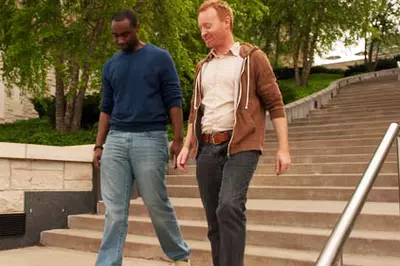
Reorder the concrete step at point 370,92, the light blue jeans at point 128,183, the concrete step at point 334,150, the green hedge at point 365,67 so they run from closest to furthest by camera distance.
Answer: the light blue jeans at point 128,183 < the concrete step at point 334,150 < the concrete step at point 370,92 < the green hedge at point 365,67

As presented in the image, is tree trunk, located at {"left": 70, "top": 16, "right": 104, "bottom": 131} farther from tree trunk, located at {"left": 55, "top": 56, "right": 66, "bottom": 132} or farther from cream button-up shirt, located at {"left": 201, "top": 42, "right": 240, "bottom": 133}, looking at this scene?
cream button-up shirt, located at {"left": 201, "top": 42, "right": 240, "bottom": 133}

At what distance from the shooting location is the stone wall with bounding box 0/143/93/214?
18.0 ft

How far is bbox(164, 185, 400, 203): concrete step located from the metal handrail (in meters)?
2.84

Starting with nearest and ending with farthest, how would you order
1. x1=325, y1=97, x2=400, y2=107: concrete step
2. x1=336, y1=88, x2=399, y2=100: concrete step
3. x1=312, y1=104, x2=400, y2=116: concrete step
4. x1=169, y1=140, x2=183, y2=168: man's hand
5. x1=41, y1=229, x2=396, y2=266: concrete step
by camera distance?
x1=169, y1=140, x2=183, y2=168: man's hand → x1=41, y1=229, x2=396, y2=266: concrete step → x1=312, y1=104, x2=400, y2=116: concrete step → x1=325, y1=97, x2=400, y2=107: concrete step → x1=336, y1=88, x2=399, y2=100: concrete step

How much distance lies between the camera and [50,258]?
5.04m

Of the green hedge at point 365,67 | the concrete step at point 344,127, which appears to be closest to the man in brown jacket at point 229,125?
the concrete step at point 344,127

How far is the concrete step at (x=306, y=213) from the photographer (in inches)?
175

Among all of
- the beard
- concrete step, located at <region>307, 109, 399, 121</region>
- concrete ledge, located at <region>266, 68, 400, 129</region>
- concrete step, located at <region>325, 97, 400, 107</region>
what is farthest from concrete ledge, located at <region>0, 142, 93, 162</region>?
concrete step, located at <region>325, 97, 400, 107</region>

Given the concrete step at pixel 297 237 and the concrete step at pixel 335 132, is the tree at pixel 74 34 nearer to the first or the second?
the concrete step at pixel 335 132

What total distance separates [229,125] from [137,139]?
0.76 metres

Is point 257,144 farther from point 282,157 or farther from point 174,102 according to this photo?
point 174,102

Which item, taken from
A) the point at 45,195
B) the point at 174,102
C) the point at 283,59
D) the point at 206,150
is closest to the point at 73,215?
the point at 45,195

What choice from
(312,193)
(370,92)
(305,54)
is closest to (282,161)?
(312,193)

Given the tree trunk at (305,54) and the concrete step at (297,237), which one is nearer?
the concrete step at (297,237)
